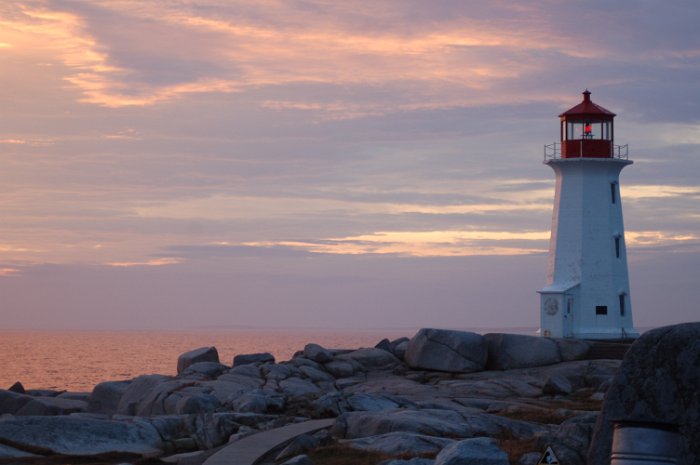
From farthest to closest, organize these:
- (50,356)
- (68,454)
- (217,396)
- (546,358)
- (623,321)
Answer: (50,356) < (623,321) < (546,358) < (217,396) < (68,454)

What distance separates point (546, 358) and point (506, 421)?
14.5 metres

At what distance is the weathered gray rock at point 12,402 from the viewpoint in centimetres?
3447

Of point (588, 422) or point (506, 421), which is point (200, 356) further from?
point (588, 422)

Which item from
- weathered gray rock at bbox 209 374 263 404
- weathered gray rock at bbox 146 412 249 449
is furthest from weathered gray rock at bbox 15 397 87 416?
weathered gray rock at bbox 146 412 249 449

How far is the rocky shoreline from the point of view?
1964cm

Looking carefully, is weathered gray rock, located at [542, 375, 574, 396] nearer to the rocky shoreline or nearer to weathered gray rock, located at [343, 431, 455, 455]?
the rocky shoreline

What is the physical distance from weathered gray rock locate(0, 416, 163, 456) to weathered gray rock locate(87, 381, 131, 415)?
1056 cm

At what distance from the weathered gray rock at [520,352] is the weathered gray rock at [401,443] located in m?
17.0

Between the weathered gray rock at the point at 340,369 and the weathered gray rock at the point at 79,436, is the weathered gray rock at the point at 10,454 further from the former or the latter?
the weathered gray rock at the point at 340,369

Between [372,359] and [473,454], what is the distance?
23.6 m

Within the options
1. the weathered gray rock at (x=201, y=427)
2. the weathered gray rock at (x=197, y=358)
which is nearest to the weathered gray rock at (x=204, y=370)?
the weathered gray rock at (x=197, y=358)

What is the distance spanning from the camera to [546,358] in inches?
1478

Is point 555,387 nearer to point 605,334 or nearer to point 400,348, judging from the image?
point 400,348

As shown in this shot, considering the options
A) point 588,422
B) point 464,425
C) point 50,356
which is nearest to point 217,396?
point 464,425
